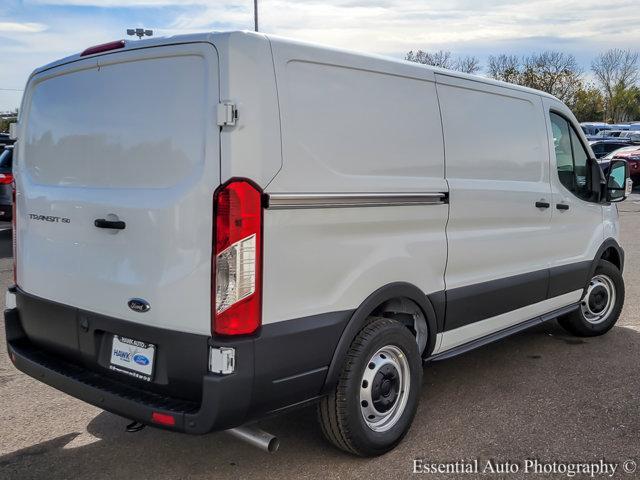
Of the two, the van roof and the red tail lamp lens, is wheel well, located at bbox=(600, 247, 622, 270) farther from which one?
the red tail lamp lens

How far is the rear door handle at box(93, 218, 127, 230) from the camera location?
2.98 m

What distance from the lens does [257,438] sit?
303 centimetres

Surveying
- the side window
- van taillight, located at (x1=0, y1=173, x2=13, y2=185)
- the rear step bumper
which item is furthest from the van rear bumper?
van taillight, located at (x1=0, y1=173, x2=13, y2=185)

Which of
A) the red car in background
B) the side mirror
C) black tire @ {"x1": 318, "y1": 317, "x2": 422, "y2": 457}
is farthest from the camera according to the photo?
the red car in background

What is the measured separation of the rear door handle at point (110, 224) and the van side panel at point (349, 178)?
0.70 metres

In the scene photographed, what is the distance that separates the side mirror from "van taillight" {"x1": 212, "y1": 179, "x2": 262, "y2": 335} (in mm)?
3916

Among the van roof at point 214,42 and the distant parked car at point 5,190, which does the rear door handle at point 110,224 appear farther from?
the distant parked car at point 5,190

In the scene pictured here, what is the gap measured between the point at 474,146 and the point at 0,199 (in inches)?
374

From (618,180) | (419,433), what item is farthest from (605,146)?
(419,433)

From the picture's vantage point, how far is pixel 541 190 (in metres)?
4.72

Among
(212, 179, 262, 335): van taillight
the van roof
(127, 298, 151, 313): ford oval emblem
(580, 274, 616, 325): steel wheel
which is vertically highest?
the van roof

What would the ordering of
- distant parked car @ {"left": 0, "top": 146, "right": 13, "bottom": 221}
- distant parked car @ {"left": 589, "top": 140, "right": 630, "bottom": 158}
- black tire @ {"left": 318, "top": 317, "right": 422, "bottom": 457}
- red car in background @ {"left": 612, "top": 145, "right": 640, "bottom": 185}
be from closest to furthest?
black tire @ {"left": 318, "top": 317, "right": 422, "bottom": 457} → distant parked car @ {"left": 0, "top": 146, "right": 13, "bottom": 221} → red car in background @ {"left": 612, "top": 145, "right": 640, "bottom": 185} → distant parked car @ {"left": 589, "top": 140, "right": 630, "bottom": 158}

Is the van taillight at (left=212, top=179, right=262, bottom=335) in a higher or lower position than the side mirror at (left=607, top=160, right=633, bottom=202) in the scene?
lower

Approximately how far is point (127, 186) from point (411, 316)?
5.93 ft
